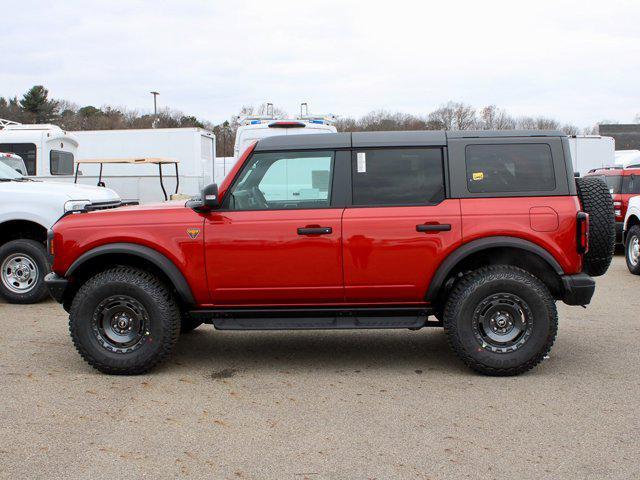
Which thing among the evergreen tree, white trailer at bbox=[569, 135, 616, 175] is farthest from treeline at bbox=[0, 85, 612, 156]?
white trailer at bbox=[569, 135, 616, 175]

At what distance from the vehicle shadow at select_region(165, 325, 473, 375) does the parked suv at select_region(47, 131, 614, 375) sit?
1.64 ft

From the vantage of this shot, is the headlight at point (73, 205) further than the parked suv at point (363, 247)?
Yes

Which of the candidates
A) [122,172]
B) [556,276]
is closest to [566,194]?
[556,276]

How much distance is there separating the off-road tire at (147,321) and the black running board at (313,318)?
0.93ft

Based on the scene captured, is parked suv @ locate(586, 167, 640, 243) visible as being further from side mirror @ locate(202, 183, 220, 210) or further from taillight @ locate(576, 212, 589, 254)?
side mirror @ locate(202, 183, 220, 210)

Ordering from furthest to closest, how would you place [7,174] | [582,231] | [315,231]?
[7,174]
[315,231]
[582,231]

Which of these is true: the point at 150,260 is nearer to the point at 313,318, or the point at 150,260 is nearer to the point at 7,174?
the point at 313,318

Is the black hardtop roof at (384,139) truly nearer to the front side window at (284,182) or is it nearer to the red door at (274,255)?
the front side window at (284,182)

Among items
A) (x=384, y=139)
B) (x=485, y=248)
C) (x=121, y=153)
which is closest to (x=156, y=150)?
(x=121, y=153)

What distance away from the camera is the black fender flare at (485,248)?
504 cm

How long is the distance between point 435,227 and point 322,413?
63.8 inches

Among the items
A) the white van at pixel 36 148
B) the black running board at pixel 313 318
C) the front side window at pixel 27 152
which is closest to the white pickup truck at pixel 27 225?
the black running board at pixel 313 318

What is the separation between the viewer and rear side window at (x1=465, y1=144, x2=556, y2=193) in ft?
16.9

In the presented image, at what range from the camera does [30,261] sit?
847 centimetres
